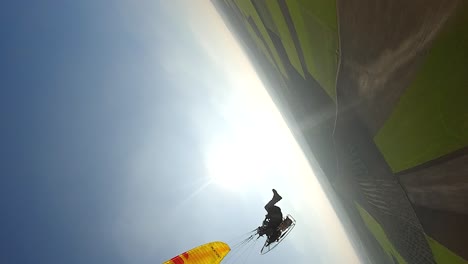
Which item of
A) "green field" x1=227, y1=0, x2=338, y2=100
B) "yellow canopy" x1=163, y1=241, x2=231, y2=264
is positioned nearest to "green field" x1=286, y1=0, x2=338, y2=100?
"green field" x1=227, y1=0, x2=338, y2=100

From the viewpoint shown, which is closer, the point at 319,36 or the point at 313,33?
the point at 319,36

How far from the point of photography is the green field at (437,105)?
17.6ft

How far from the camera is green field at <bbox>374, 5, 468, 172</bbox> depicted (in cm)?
536

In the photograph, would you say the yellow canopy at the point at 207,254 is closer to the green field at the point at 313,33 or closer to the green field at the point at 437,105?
the green field at the point at 313,33

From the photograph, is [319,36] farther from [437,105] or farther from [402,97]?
[437,105]

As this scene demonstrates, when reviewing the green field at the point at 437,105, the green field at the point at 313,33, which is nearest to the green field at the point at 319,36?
the green field at the point at 313,33

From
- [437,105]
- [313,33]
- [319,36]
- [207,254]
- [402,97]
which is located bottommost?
[207,254]

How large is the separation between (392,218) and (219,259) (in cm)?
1093

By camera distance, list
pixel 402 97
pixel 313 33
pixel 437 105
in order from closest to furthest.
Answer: pixel 437 105 < pixel 402 97 < pixel 313 33

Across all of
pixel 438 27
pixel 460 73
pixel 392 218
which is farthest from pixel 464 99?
pixel 392 218

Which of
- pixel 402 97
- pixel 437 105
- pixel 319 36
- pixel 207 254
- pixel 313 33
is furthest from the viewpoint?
pixel 207 254

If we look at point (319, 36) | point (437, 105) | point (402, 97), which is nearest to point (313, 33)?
point (319, 36)

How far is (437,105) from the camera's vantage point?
22.2ft

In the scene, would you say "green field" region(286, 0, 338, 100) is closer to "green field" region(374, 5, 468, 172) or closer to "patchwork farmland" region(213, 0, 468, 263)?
"patchwork farmland" region(213, 0, 468, 263)
